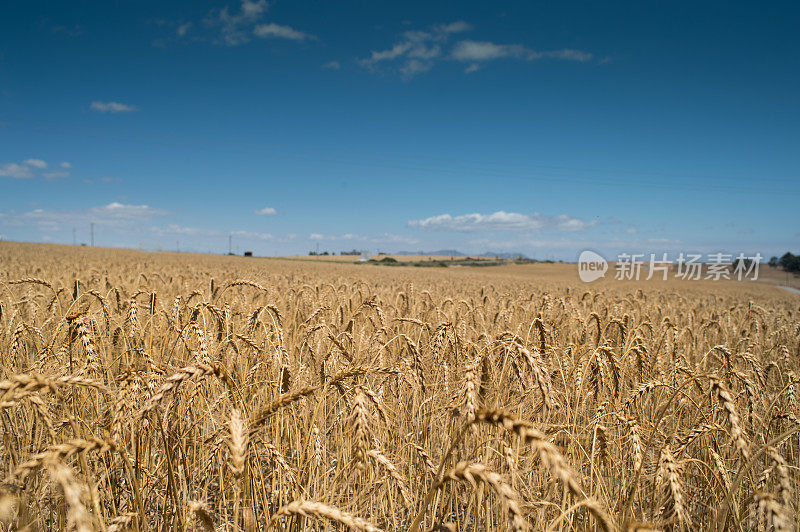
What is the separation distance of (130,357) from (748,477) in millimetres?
4249

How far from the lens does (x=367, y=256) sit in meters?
89.7

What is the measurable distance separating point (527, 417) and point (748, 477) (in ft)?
3.93

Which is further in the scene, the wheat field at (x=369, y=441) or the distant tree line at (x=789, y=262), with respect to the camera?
the distant tree line at (x=789, y=262)

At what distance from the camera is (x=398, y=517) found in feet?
7.39

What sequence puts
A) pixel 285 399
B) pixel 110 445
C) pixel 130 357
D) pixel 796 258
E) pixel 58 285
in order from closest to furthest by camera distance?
pixel 110 445, pixel 285 399, pixel 130 357, pixel 58 285, pixel 796 258

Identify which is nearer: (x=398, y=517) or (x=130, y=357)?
(x=398, y=517)

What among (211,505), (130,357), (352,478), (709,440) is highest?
(130,357)

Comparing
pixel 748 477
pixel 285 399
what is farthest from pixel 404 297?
pixel 285 399

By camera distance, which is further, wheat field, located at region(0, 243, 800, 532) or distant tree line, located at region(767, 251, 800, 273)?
distant tree line, located at region(767, 251, 800, 273)

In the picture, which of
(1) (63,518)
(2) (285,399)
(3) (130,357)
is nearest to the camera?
(2) (285,399)

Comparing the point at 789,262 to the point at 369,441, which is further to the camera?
the point at 789,262

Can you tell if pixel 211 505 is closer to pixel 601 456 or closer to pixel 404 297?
pixel 601 456

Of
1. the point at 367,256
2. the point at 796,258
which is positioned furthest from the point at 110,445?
the point at 796,258

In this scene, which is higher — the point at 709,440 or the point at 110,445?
the point at 110,445
